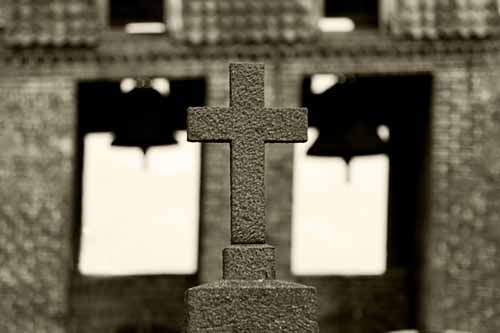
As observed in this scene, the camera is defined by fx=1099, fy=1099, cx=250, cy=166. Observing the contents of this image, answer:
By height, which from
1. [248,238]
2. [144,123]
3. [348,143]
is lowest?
[248,238]

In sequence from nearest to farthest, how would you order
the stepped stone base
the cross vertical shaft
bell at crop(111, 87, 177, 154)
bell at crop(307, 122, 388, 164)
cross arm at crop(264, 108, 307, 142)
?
the stepped stone base < the cross vertical shaft < cross arm at crop(264, 108, 307, 142) < bell at crop(307, 122, 388, 164) < bell at crop(111, 87, 177, 154)

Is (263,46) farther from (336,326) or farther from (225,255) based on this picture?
(225,255)

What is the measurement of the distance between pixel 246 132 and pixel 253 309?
91 centimetres

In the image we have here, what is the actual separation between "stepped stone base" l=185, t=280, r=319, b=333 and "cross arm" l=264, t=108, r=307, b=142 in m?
0.79

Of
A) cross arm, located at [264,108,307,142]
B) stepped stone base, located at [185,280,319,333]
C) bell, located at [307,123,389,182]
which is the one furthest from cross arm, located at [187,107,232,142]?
bell, located at [307,123,389,182]

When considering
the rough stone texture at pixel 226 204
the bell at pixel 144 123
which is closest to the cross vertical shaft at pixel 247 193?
the rough stone texture at pixel 226 204

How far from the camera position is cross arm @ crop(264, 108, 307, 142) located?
568 cm

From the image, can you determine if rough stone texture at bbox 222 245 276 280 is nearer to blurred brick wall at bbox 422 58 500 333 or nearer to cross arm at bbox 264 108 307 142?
cross arm at bbox 264 108 307 142

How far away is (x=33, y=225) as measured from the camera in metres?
10.8

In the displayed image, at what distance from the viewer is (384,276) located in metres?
12.9

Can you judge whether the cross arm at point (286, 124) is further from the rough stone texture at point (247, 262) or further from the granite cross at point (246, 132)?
the rough stone texture at point (247, 262)

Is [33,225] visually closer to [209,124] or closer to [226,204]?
[226,204]

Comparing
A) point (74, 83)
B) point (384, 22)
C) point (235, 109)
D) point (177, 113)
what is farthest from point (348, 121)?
point (235, 109)

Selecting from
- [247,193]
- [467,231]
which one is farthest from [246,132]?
[467,231]
